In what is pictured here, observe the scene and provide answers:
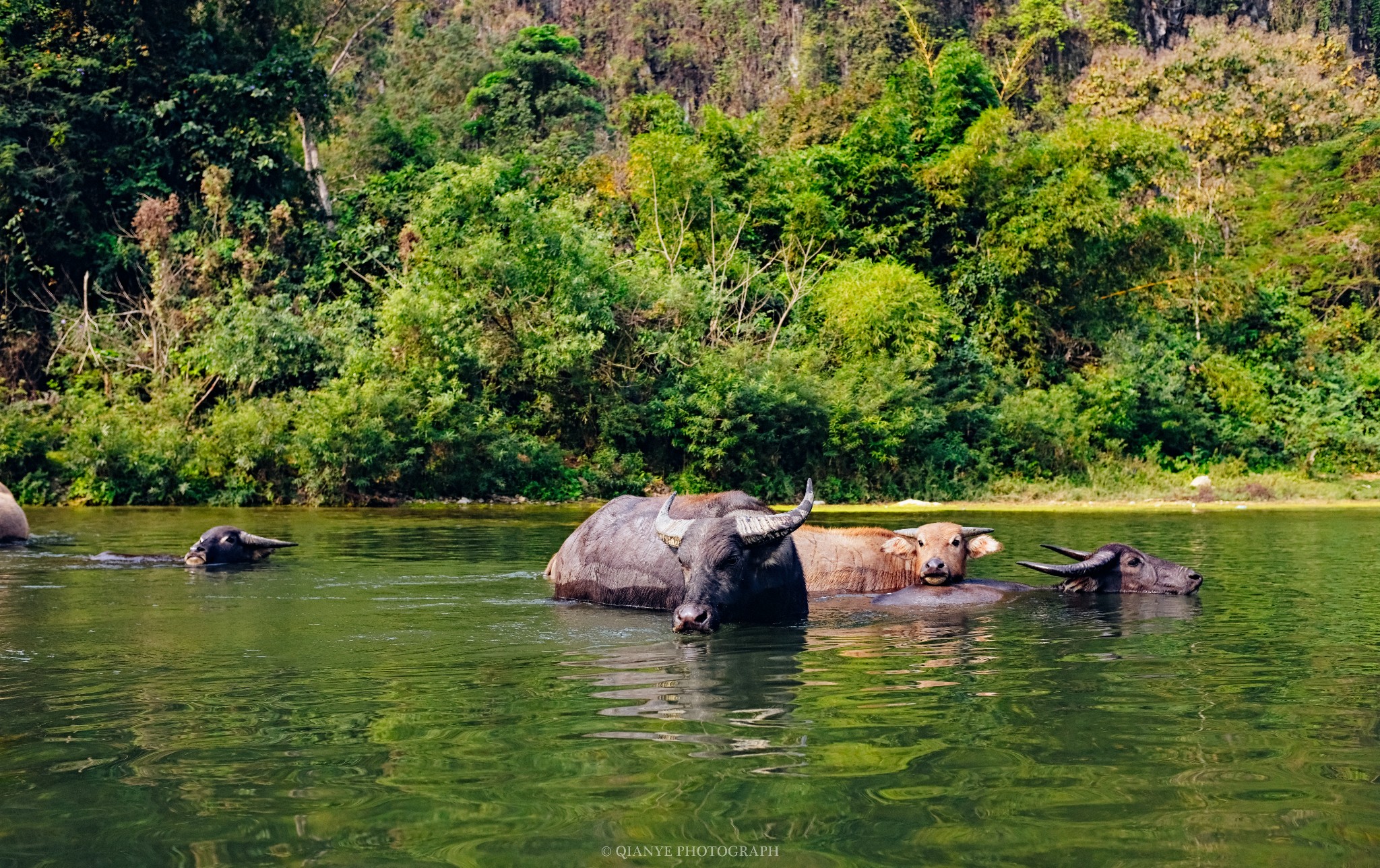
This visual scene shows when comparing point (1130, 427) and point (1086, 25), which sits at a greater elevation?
point (1086, 25)

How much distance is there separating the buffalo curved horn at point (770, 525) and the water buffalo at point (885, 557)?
6.87 feet

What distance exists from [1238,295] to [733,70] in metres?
23.5

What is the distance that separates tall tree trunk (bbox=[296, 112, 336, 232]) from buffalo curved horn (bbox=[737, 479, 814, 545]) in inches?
913

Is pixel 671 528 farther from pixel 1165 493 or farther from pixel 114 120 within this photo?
pixel 114 120

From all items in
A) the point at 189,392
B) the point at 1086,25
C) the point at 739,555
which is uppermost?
the point at 1086,25

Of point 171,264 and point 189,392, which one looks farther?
point 171,264

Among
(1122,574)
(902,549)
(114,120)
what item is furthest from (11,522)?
(114,120)

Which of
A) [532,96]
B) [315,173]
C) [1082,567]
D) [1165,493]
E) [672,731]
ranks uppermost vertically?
[532,96]

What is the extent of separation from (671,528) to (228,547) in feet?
18.8

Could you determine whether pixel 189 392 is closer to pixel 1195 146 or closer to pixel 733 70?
pixel 1195 146

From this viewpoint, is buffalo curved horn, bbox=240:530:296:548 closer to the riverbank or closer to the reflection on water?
the reflection on water

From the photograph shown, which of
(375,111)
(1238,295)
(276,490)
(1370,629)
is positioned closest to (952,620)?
(1370,629)

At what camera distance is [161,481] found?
891 inches

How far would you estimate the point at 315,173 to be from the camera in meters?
30.7
